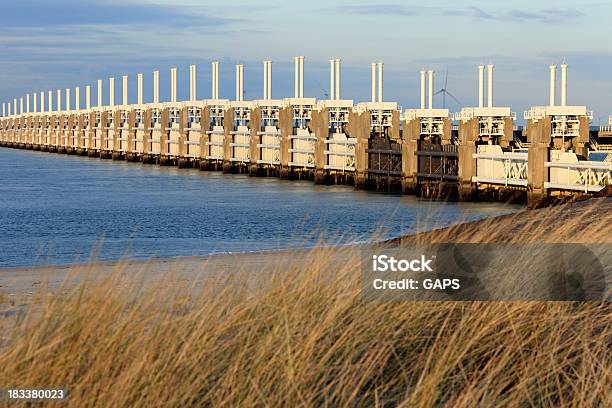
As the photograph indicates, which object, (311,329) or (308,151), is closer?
(311,329)

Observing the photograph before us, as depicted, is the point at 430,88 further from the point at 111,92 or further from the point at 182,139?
the point at 111,92

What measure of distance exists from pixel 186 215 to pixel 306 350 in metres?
39.8

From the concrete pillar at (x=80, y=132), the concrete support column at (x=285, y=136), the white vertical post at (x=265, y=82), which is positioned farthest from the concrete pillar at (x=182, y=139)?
the concrete pillar at (x=80, y=132)

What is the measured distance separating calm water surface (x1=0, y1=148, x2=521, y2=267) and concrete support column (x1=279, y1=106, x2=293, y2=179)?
1335 mm

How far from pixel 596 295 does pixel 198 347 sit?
4.32m

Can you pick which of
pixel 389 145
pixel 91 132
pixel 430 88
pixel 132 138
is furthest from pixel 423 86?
pixel 91 132

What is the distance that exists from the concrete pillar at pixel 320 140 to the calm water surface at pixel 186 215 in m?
1.17

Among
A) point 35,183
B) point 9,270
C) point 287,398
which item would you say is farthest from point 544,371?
→ point 35,183

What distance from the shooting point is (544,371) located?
6.54 meters

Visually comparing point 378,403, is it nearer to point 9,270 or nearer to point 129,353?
point 129,353

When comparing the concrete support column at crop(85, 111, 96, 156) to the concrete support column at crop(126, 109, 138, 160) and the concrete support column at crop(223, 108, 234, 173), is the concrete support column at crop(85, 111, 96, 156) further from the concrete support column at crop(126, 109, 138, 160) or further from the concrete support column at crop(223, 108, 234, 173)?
the concrete support column at crop(223, 108, 234, 173)

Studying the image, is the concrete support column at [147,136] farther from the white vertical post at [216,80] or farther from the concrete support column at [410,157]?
the concrete support column at [410,157]

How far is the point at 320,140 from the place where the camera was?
6544cm

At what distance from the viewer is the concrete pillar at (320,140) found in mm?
65188
